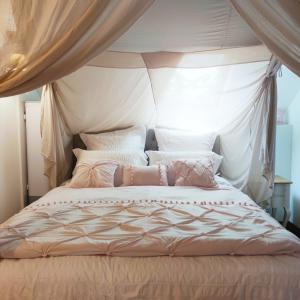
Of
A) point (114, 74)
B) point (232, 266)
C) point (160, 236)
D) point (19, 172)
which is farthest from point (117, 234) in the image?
point (19, 172)

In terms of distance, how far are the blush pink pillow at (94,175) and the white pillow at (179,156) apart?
437 mm

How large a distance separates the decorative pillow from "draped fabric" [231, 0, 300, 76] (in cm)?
179

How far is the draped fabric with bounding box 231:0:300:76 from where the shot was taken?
141cm

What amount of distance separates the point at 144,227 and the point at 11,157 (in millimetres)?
1898

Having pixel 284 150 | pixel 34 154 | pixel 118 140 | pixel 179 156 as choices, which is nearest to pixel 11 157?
pixel 34 154

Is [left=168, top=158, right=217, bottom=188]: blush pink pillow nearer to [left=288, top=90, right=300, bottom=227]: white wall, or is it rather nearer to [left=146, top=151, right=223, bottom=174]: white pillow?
[left=146, top=151, right=223, bottom=174]: white pillow

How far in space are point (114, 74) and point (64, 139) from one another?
83cm

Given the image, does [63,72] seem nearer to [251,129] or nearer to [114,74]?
[114,74]

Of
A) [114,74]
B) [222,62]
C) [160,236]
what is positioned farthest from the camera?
[114,74]

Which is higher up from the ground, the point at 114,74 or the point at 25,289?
the point at 114,74

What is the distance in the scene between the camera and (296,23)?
1420 mm

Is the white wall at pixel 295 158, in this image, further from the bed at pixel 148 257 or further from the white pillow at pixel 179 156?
the bed at pixel 148 257

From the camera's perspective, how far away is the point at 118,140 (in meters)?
3.27

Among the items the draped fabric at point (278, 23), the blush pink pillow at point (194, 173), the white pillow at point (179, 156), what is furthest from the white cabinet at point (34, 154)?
the draped fabric at point (278, 23)
